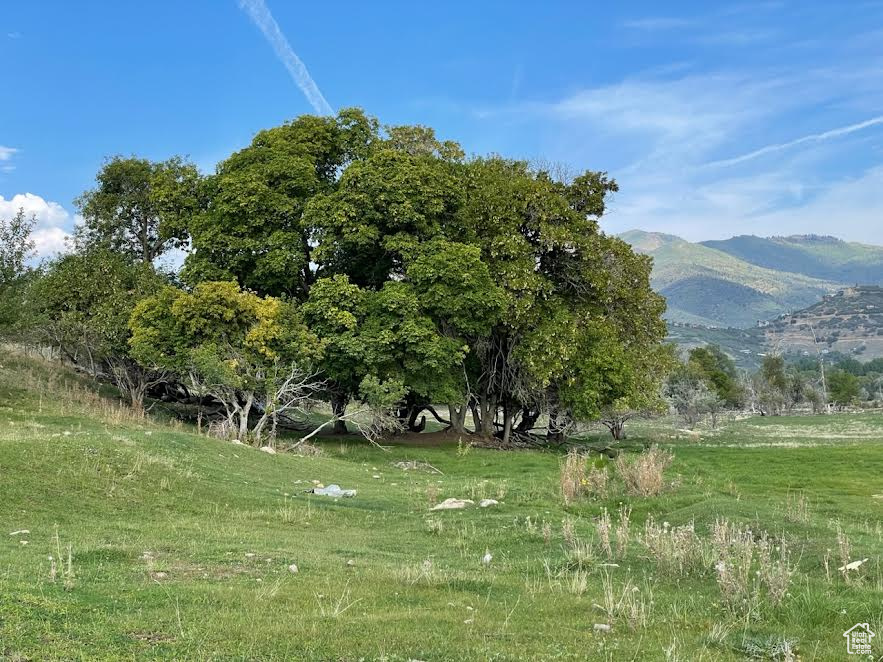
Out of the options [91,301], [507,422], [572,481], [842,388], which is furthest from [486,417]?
[842,388]

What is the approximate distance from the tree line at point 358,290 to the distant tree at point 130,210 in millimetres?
142

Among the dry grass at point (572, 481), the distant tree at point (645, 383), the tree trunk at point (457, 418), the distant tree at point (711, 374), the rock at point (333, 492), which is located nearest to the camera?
the rock at point (333, 492)

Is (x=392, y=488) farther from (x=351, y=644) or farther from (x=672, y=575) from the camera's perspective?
(x=351, y=644)

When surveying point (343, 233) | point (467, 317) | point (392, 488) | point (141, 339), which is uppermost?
point (343, 233)

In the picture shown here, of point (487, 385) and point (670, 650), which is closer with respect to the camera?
point (670, 650)

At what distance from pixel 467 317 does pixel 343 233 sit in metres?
7.30

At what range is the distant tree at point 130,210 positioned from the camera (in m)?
40.4

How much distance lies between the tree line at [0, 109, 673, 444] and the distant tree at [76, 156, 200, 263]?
14 cm

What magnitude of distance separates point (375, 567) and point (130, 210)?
38245mm

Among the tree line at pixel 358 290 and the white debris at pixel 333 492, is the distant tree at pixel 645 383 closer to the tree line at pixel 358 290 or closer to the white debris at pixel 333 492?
the tree line at pixel 358 290

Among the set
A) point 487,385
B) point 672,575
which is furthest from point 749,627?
point 487,385

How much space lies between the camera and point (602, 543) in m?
12.3

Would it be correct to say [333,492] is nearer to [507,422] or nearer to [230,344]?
[230,344]

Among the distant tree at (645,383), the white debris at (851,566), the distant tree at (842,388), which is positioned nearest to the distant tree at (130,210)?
the distant tree at (645,383)
